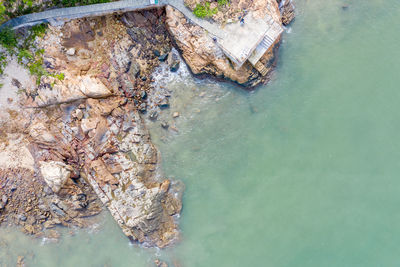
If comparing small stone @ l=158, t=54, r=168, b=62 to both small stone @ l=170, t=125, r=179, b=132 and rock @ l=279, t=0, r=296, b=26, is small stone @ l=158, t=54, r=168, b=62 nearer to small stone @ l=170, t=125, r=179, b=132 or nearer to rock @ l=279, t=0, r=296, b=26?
small stone @ l=170, t=125, r=179, b=132

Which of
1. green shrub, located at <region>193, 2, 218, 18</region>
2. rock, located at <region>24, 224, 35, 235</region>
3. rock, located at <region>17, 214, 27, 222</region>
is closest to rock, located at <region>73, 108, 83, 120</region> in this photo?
rock, located at <region>17, 214, 27, 222</region>

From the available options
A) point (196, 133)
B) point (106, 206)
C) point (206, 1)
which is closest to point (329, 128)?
point (196, 133)

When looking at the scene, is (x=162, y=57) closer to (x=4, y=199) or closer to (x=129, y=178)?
(x=129, y=178)

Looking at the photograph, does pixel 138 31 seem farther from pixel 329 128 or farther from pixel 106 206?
pixel 329 128

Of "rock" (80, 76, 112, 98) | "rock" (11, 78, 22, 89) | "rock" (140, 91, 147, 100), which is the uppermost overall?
"rock" (140, 91, 147, 100)

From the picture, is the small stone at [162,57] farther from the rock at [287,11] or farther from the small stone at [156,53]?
the rock at [287,11]

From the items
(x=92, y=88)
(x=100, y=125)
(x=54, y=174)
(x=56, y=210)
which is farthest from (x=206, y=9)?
(x=56, y=210)
